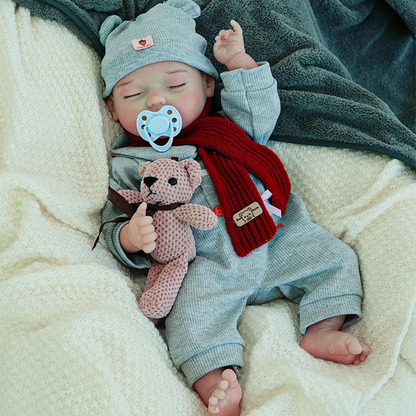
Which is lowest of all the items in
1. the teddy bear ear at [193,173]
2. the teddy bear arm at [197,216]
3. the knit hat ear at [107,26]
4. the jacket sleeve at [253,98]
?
the teddy bear arm at [197,216]

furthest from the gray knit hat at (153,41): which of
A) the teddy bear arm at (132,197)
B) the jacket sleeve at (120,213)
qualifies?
the teddy bear arm at (132,197)

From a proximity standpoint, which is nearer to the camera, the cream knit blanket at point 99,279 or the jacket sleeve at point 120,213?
the cream knit blanket at point 99,279

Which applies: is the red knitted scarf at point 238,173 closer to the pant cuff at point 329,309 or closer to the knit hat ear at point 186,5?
the pant cuff at point 329,309

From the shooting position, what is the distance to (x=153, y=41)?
1246 mm

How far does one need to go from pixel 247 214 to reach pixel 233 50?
45cm

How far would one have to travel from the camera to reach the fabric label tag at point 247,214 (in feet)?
3.78

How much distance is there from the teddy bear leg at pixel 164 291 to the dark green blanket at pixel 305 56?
0.50 metres

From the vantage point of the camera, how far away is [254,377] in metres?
0.98

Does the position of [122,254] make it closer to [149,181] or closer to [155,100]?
[149,181]

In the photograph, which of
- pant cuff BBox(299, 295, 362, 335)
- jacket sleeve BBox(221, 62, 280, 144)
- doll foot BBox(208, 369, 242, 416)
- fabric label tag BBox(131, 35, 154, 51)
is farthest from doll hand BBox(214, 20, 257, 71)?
doll foot BBox(208, 369, 242, 416)

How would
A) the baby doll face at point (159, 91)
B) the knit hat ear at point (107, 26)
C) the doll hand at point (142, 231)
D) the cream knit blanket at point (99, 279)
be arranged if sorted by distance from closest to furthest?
the cream knit blanket at point (99, 279)
the doll hand at point (142, 231)
the baby doll face at point (159, 91)
the knit hat ear at point (107, 26)

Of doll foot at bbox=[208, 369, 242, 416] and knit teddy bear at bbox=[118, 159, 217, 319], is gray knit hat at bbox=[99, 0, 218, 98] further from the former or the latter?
doll foot at bbox=[208, 369, 242, 416]

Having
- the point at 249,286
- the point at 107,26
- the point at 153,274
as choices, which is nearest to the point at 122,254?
the point at 153,274

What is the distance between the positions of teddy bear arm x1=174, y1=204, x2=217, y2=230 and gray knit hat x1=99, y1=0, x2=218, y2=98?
42 cm
